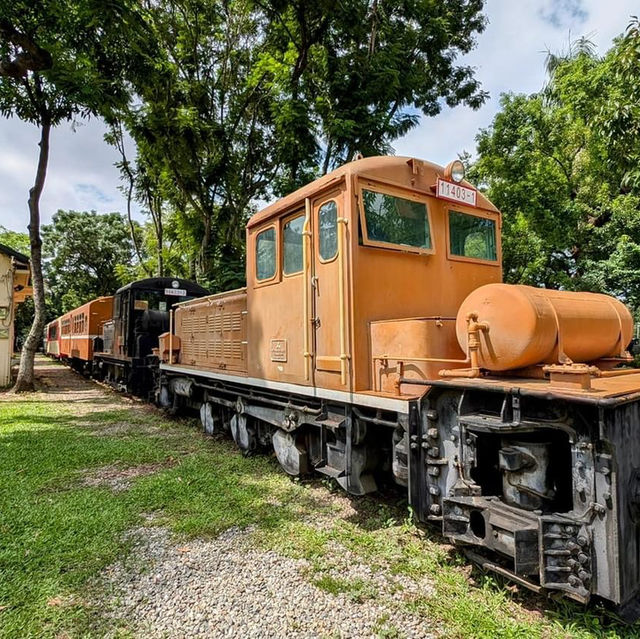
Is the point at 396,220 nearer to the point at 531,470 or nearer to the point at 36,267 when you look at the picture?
the point at 531,470

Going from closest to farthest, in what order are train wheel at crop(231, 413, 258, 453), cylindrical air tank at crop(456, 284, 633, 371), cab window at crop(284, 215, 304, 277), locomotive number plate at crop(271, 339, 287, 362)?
cylindrical air tank at crop(456, 284, 633, 371), cab window at crop(284, 215, 304, 277), locomotive number plate at crop(271, 339, 287, 362), train wheel at crop(231, 413, 258, 453)

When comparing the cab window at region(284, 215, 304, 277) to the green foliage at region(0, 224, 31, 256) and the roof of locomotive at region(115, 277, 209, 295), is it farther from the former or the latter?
the green foliage at region(0, 224, 31, 256)

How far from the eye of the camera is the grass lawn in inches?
107

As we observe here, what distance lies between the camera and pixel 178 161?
48.6 feet

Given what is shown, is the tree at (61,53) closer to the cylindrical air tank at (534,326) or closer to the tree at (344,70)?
the tree at (344,70)

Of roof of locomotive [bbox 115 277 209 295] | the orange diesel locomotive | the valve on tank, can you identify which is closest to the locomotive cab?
roof of locomotive [bbox 115 277 209 295]

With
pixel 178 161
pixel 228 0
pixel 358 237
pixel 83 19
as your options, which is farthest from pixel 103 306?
pixel 358 237

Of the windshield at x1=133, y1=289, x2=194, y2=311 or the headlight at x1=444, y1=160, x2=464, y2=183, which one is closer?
the headlight at x1=444, y1=160, x2=464, y2=183

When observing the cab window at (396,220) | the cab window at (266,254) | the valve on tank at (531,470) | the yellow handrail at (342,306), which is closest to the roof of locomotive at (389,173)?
the cab window at (396,220)

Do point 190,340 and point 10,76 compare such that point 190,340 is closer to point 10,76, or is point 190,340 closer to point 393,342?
point 393,342

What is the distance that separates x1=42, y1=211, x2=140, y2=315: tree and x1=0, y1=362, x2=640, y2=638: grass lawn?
3451 cm

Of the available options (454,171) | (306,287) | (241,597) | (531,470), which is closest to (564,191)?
(454,171)

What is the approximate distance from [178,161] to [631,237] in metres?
14.9

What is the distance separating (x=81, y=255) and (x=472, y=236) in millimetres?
40484
